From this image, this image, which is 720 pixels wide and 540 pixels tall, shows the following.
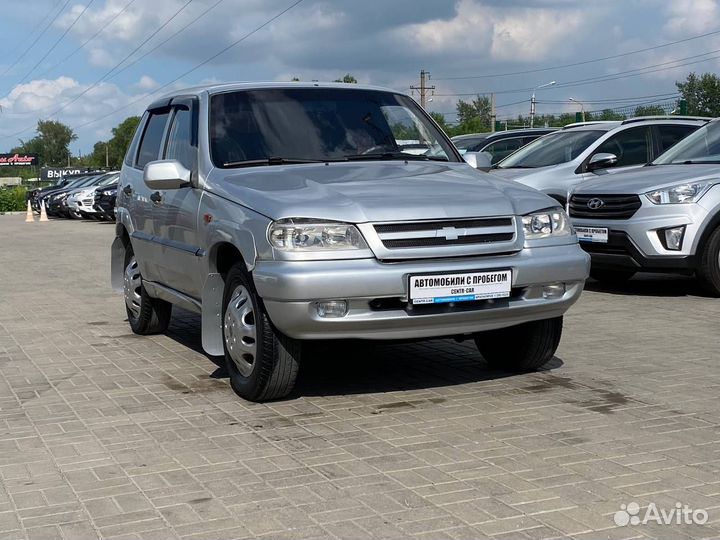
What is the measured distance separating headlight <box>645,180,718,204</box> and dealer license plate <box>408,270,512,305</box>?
16.4ft

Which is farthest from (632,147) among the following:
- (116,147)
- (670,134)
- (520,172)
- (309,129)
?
(116,147)

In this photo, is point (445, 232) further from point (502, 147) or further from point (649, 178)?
point (502, 147)

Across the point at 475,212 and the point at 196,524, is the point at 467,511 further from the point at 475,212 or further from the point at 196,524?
the point at 475,212

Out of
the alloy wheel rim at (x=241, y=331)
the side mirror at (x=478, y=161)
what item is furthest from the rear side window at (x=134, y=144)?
the alloy wheel rim at (x=241, y=331)

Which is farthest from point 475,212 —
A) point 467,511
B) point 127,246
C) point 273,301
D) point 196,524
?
point 127,246

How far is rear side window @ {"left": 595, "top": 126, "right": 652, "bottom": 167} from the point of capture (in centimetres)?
1289

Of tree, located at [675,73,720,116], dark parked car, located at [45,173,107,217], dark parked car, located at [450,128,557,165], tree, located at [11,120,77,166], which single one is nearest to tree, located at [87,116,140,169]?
tree, located at [11,120,77,166]

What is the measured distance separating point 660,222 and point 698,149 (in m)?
1.54

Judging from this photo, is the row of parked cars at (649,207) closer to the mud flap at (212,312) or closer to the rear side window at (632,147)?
the rear side window at (632,147)

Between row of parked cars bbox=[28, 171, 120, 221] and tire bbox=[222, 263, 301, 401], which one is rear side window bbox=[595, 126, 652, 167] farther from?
row of parked cars bbox=[28, 171, 120, 221]

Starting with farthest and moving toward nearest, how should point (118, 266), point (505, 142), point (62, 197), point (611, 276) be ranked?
point (62, 197) < point (505, 142) < point (611, 276) < point (118, 266)

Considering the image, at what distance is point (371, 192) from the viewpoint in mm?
5711

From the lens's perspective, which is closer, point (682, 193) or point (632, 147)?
point (682, 193)

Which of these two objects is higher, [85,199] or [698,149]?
[698,149]
